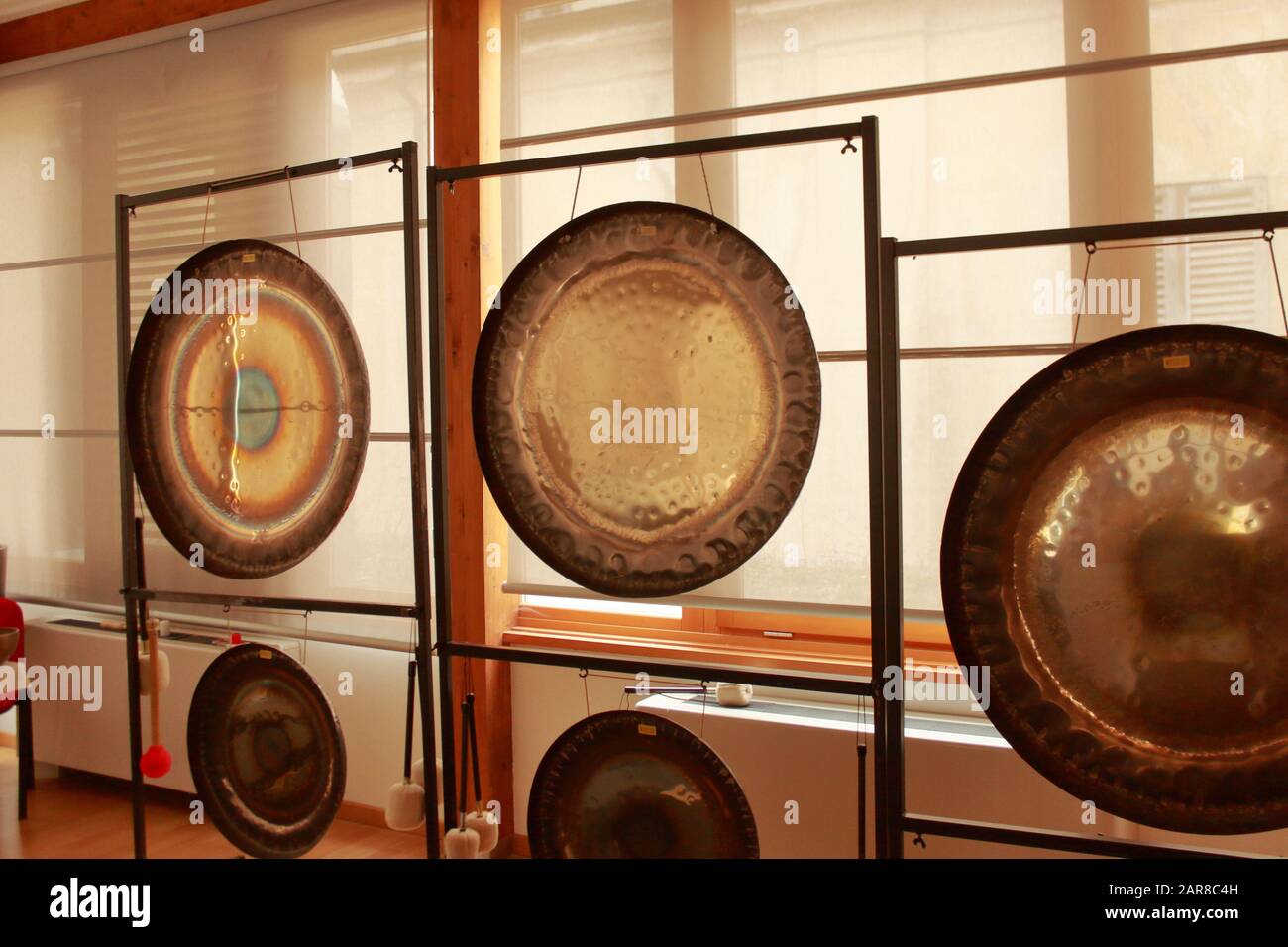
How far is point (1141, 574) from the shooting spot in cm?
163

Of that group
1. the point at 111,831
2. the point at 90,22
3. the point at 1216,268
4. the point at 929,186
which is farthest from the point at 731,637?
the point at 90,22

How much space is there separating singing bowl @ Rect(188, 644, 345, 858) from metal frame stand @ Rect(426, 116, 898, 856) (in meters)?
0.34

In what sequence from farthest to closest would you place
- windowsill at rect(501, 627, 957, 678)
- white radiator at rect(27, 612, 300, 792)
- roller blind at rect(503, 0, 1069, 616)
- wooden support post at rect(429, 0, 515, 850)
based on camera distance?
white radiator at rect(27, 612, 300, 792) < wooden support post at rect(429, 0, 515, 850) < windowsill at rect(501, 627, 957, 678) < roller blind at rect(503, 0, 1069, 616)

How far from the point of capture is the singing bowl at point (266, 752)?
2.30m

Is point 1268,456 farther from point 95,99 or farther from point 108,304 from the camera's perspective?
point 95,99

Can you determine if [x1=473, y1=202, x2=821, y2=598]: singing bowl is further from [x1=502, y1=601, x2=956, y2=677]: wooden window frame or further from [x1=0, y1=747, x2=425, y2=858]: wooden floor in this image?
[x1=0, y1=747, x2=425, y2=858]: wooden floor

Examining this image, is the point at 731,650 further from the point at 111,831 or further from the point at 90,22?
the point at 90,22

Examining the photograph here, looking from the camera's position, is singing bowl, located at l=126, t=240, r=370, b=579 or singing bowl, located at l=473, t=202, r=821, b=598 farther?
singing bowl, located at l=126, t=240, r=370, b=579

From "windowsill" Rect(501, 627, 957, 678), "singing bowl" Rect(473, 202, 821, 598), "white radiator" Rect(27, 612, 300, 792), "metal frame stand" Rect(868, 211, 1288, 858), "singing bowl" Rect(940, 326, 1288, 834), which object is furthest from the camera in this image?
"white radiator" Rect(27, 612, 300, 792)

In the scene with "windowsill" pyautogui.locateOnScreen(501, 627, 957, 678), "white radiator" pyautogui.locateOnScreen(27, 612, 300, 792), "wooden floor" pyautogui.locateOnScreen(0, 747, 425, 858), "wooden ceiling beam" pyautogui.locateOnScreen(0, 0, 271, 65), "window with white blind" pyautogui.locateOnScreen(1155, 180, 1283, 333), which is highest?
"wooden ceiling beam" pyautogui.locateOnScreen(0, 0, 271, 65)

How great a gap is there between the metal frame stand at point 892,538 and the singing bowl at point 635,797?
10.7 inches

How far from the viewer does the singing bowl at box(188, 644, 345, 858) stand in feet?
7.55

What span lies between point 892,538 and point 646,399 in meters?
0.51

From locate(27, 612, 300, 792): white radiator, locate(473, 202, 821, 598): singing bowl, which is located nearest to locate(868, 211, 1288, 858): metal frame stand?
locate(473, 202, 821, 598): singing bowl
